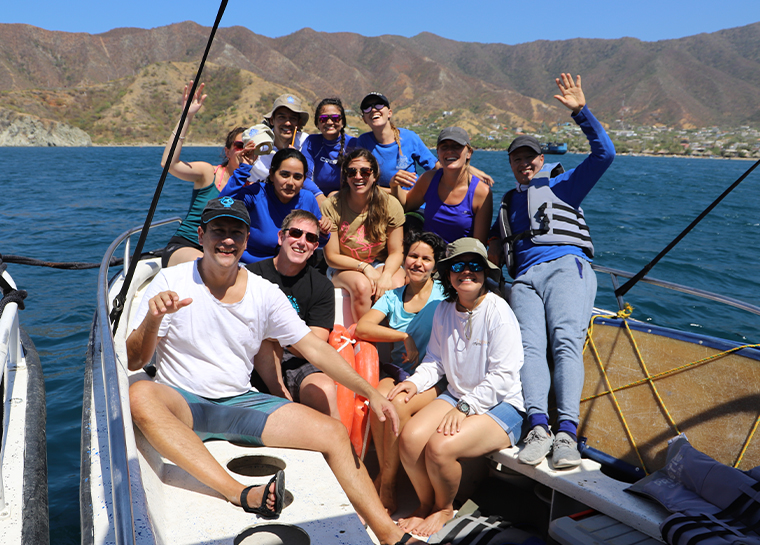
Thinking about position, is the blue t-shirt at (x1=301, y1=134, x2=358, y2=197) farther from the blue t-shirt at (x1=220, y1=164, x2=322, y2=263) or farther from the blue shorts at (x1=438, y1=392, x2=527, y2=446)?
the blue shorts at (x1=438, y1=392, x2=527, y2=446)

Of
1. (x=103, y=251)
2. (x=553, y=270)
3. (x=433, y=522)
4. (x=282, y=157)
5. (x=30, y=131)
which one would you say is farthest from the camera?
(x=30, y=131)

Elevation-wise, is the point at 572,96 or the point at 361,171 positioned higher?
the point at 572,96

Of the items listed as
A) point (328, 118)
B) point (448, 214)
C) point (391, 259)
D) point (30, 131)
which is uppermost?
point (30, 131)

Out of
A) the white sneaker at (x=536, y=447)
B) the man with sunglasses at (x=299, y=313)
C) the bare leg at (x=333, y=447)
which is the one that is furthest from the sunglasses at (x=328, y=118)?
the white sneaker at (x=536, y=447)

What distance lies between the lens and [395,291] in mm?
3668

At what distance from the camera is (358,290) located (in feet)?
13.0

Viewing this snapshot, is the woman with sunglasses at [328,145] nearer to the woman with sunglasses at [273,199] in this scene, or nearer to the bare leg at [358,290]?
the woman with sunglasses at [273,199]

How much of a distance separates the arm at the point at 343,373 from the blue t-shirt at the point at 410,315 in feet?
2.51

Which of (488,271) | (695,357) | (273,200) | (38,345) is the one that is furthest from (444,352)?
(38,345)

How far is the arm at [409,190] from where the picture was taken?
436 cm

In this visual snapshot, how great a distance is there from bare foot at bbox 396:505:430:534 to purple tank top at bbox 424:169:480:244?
2.05 m

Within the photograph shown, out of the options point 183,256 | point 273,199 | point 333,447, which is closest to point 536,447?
point 333,447

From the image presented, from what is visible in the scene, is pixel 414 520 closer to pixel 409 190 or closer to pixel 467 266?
pixel 467 266

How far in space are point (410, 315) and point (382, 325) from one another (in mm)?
257
